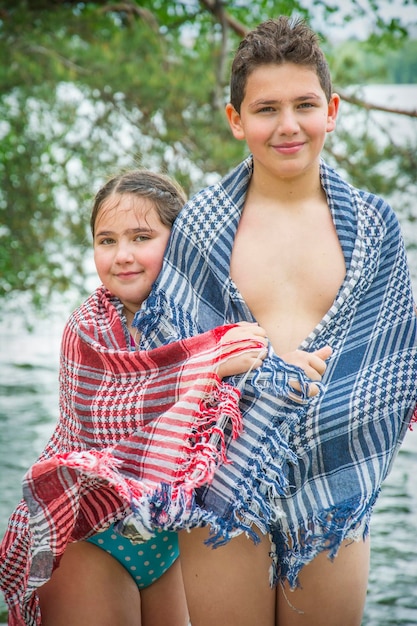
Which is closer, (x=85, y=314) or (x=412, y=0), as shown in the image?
(x=85, y=314)

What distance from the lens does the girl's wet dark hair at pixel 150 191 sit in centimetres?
235

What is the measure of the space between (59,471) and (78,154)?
356cm

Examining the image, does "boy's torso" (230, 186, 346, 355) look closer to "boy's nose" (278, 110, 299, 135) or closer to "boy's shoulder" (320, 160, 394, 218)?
"boy's shoulder" (320, 160, 394, 218)

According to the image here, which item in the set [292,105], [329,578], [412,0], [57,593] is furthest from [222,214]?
[412,0]

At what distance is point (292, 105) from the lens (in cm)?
209

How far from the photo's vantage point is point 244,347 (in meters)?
1.98

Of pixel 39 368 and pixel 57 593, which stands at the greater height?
pixel 39 368

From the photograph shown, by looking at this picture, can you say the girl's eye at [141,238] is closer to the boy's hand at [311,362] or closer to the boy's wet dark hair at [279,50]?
the boy's wet dark hair at [279,50]

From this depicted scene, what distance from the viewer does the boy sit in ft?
6.57

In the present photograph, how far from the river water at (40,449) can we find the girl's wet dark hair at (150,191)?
1.75 metres

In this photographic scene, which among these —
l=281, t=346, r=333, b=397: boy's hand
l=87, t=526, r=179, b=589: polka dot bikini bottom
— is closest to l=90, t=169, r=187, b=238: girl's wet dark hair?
l=281, t=346, r=333, b=397: boy's hand

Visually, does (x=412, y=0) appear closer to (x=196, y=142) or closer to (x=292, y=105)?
(x=196, y=142)

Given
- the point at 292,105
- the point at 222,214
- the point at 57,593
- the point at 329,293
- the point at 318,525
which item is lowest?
the point at 57,593

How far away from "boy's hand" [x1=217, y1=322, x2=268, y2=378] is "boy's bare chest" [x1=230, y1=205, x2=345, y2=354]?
0.13 metres
